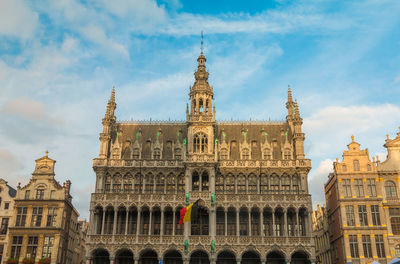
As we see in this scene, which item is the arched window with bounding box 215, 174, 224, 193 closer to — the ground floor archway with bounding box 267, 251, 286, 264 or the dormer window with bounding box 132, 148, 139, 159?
the ground floor archway with bounding box 267, 251, 286, 264

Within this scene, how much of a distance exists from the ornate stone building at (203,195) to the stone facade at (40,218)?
22.3 ft

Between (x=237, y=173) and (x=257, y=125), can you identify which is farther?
(x=257, y=125)

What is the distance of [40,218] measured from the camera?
61688 mm

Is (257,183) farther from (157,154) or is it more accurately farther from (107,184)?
(107,184)

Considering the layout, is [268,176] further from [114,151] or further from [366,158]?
[114,151]

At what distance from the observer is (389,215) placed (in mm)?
58469

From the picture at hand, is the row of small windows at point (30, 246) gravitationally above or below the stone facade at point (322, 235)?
below

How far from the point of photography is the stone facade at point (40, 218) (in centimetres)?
5991

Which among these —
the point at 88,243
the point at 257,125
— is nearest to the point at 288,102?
the point at 257,125

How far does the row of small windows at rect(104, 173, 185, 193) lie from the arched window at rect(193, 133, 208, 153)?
198 inches

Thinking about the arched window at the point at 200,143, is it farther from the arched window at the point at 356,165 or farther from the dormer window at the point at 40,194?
the dormer window at the point at 40,194

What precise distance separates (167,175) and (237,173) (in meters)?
11.0

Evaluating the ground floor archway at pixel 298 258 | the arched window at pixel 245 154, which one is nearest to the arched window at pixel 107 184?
the arched window at pixel 245 154

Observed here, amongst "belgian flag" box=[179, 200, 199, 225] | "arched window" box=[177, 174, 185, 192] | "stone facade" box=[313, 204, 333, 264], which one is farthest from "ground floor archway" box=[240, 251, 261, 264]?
"stone facade" box=[313, 204, 333, 264]
